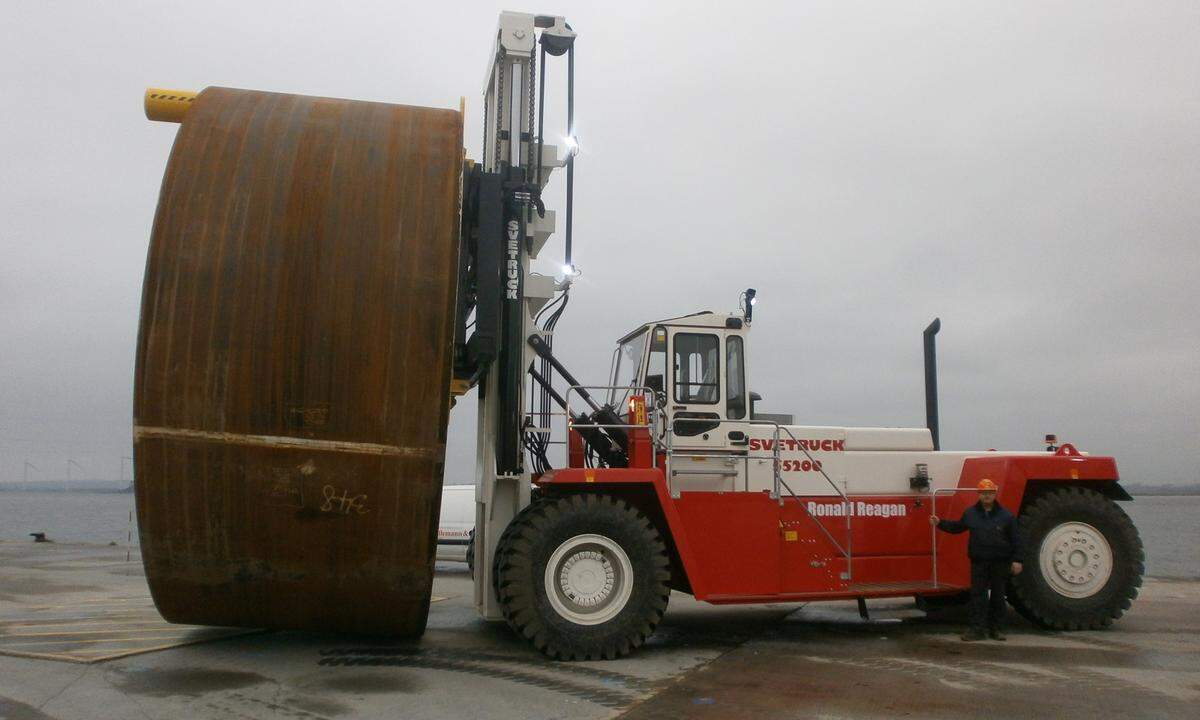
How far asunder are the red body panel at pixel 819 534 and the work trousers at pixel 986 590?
48 cm

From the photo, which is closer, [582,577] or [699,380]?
[582,577]

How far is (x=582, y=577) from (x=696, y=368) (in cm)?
256

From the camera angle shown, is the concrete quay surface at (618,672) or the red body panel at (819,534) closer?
the concrete quay surface at (618,672)

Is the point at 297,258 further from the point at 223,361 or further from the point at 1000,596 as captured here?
the point at 1000,596

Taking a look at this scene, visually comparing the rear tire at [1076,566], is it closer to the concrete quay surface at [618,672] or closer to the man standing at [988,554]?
the concrete quay surface at [618,672]

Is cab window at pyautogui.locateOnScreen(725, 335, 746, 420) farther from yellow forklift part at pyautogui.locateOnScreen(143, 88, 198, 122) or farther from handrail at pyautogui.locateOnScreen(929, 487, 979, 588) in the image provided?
yellow forklift part at pyautogui.locateOnScreen(143, 88, 198, 122)

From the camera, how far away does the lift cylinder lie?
24.5 ft

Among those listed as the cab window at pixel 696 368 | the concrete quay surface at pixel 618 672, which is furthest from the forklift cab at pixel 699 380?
the concrete quay surface at pixel 618 672

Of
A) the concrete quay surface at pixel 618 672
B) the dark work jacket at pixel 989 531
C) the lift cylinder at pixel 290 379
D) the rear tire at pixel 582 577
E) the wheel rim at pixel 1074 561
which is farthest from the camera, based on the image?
the wheel rim at pixel 1074 561

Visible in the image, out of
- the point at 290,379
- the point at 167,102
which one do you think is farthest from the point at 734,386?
the point at 167,102

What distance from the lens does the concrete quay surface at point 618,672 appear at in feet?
22.2

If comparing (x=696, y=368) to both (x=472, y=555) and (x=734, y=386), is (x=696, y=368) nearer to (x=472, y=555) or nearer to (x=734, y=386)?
(x=734, y=386)

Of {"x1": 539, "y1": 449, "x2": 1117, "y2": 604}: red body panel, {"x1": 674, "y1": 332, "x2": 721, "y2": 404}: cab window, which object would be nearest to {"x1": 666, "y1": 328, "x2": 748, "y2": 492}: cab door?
{"x1": 674, "y1": 332, "x2": 721, "y2": 404}: cab window

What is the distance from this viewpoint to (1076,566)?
10.4m
